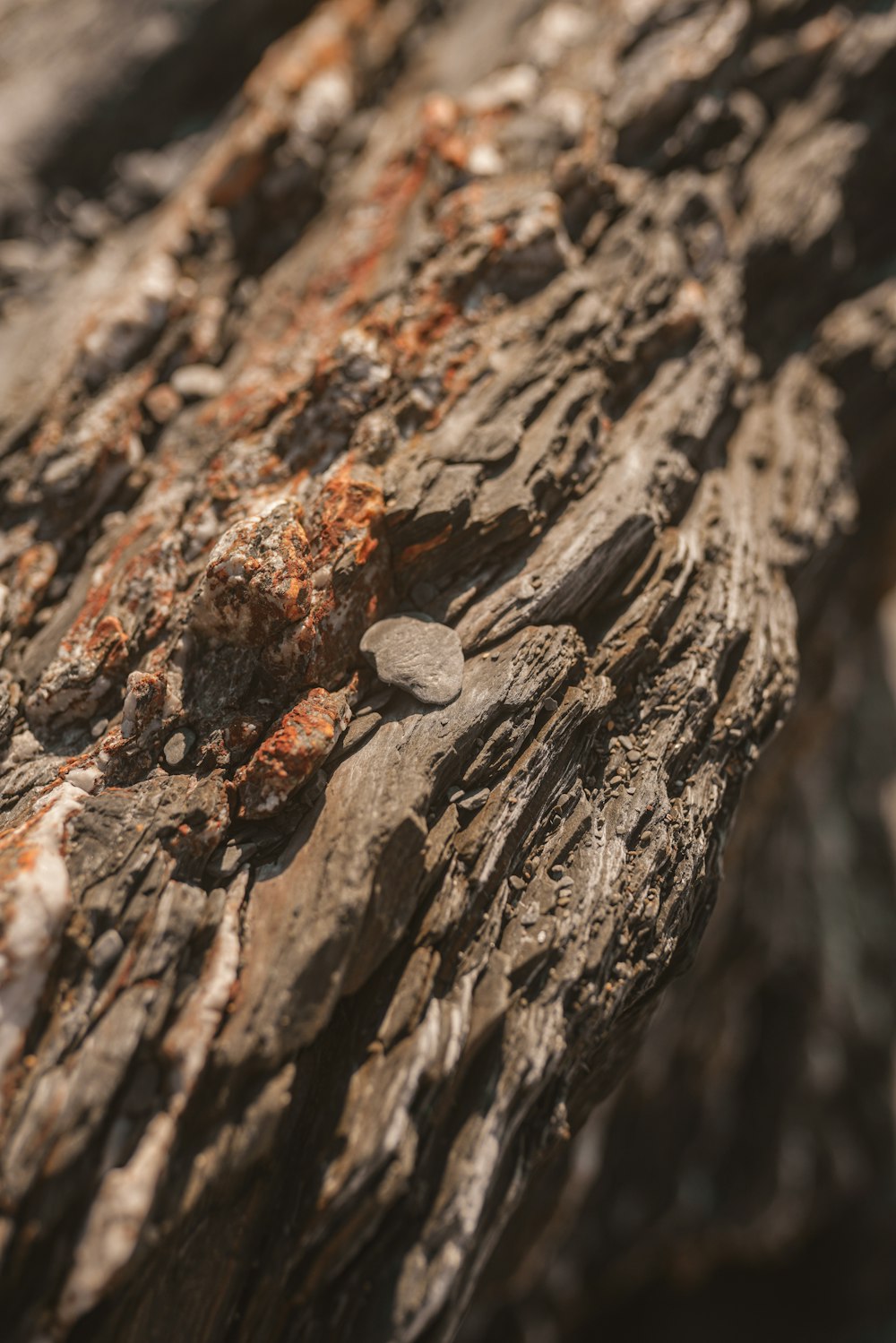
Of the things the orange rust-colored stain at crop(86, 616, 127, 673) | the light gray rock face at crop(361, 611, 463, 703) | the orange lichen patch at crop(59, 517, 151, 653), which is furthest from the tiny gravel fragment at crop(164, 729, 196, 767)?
the light gray rock face at crop(361, 611, 463, 703)

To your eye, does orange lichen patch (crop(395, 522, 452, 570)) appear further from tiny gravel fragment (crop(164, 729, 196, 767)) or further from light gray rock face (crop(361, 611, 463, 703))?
tiny gravel fragment (crop(164, 729, 196, 767))

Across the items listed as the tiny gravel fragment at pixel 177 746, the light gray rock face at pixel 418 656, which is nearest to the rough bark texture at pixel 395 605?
the tiny gravel fragment at pixel 177 746

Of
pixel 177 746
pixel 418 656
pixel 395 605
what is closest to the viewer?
pixel 177 746

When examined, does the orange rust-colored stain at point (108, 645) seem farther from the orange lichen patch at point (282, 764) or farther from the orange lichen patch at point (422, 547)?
the orange lichen patch at point (422, 547)

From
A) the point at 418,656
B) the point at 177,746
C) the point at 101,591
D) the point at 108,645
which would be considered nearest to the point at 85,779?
the point at 177,746

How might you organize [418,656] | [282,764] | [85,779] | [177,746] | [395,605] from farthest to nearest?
[395,605]
[418,656]
[177,746]
[85,779]
[282,764]

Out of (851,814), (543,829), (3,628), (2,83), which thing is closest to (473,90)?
(2,83)

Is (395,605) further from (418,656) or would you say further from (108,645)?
(108,645)
